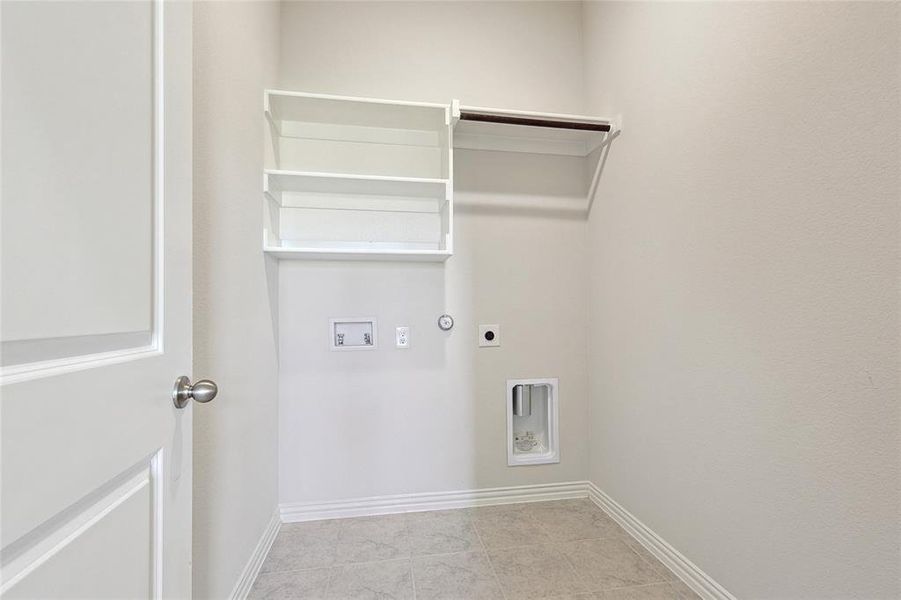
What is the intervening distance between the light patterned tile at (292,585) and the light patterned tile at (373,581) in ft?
0.13

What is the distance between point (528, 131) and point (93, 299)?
200 cm

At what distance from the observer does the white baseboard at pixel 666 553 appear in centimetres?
138

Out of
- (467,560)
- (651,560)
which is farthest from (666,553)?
(467,560)

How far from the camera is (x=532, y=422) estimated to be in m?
2.26

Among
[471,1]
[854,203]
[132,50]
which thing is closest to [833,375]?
[854,203]

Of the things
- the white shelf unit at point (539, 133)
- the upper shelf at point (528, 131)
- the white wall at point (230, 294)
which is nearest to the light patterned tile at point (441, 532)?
the white wall at point (230, 294)

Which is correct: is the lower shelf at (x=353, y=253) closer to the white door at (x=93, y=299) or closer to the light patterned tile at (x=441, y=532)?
the white door at (x=93, y=299)

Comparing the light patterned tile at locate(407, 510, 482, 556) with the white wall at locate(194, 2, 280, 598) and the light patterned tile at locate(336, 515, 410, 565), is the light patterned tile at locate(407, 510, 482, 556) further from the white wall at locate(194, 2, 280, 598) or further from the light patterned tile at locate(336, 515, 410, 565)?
the white wall at locate(194, 2, 280, 598)

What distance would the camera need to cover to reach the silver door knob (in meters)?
0.73

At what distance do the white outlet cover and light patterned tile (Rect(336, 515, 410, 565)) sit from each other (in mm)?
998

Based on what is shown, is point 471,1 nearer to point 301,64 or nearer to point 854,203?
point 301,64

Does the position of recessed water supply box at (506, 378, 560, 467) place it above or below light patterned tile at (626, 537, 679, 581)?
above

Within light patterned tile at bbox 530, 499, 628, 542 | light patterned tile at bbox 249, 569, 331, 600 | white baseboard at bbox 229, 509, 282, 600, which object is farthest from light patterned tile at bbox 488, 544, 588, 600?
white baseboard at bbox 229, 509, 282, 600

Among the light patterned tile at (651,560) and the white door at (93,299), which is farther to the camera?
the light patterned tile at (651,560)
